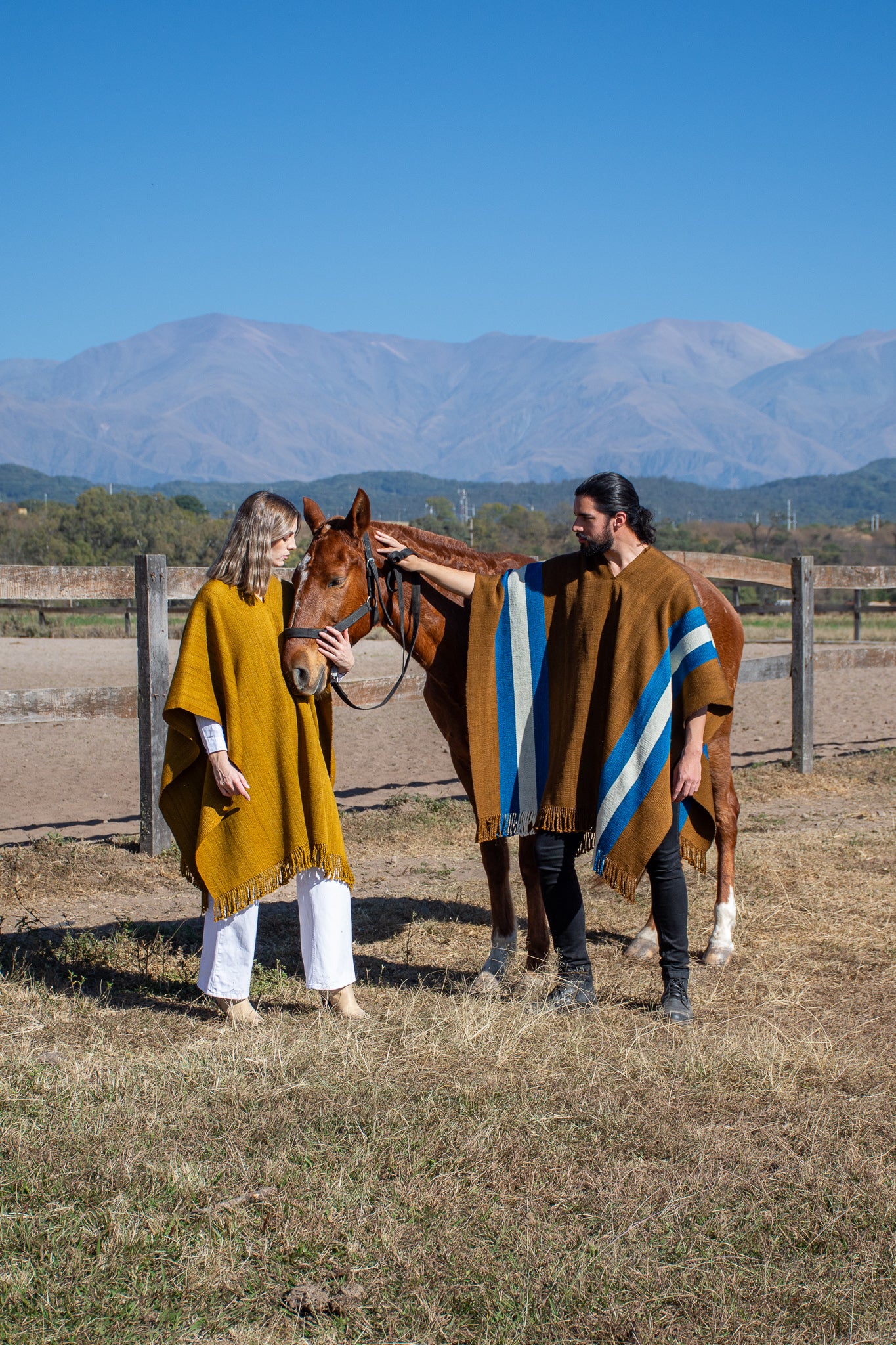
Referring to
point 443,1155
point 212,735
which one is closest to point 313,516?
point 212,735

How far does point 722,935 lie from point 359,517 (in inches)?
94.9

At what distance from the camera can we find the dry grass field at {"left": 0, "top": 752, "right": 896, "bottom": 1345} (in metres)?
2.06

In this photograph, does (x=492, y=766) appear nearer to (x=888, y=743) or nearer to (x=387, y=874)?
(x=387, y=874)

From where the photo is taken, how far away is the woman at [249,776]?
343 cm

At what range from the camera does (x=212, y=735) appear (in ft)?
11.2

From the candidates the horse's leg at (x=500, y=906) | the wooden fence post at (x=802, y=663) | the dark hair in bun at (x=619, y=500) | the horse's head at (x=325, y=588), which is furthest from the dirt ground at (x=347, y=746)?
the dark hair in bun at (x=619, y=500)

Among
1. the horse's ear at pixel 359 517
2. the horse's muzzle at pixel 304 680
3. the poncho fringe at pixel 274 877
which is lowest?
the poncho fringe at pixel 274 877

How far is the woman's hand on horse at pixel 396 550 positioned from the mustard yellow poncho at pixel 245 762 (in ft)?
1.28

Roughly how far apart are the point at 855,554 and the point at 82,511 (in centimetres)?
3085

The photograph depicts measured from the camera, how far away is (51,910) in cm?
511

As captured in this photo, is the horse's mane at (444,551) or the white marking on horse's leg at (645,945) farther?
the white marking on horse's leg at (645,945)

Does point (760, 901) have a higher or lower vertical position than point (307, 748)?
lower

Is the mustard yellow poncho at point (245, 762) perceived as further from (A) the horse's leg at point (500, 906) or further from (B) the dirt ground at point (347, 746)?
(B) the dirt ground at point (347, 746)

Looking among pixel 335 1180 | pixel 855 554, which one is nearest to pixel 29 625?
pixel 335 1180
